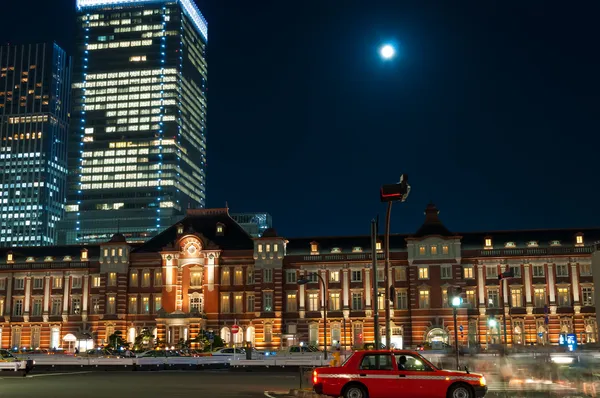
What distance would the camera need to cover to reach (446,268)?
82.3 metres

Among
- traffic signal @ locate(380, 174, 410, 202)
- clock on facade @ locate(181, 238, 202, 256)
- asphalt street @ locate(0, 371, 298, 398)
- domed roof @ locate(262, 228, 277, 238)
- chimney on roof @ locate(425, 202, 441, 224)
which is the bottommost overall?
asphalt street @ locate(0, 371, 298, 398)

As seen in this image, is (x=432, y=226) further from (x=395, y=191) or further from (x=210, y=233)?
(x=395, y=191)

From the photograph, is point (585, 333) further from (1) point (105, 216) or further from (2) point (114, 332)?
(1) point (105, 216)

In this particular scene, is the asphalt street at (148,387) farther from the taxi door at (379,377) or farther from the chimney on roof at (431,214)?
the chimney on roof at (431,214)

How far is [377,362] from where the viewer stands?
24.2 m

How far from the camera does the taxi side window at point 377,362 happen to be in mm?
24172

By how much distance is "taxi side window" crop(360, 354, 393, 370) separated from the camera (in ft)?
79.3

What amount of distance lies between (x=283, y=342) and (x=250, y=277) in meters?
8.17

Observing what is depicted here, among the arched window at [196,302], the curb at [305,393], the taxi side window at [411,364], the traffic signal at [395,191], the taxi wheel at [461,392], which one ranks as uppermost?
the traffic signal at [395,191]

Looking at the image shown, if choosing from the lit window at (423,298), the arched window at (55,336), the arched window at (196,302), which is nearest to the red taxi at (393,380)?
the lit window at (423,298)

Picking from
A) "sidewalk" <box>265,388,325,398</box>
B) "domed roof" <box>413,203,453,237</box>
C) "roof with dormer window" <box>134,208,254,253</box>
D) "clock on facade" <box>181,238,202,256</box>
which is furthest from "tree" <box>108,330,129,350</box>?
"sidewalk" <box>265,388,325,398</box>

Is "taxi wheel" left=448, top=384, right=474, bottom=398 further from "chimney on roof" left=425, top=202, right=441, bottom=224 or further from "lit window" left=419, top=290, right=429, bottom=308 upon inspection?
"chimney on roof" left=425, top=202, right=441, bottom=224

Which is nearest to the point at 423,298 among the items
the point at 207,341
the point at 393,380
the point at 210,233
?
the point at 207,341

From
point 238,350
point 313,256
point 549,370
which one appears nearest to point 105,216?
point 313,256
